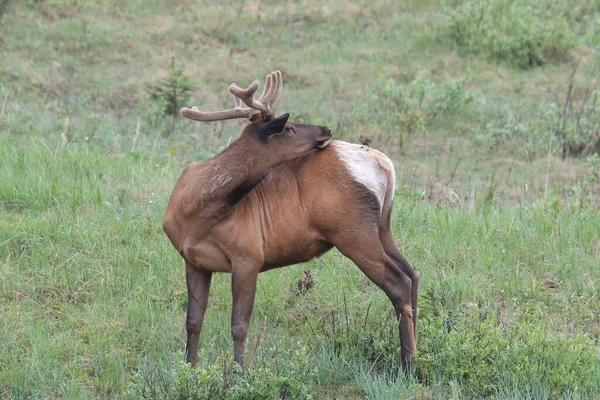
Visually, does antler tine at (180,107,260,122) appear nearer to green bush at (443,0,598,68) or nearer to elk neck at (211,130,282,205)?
elk neck at (211,130,282,205)

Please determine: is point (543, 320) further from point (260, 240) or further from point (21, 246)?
point (21, 246)

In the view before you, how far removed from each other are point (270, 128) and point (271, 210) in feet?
1.71

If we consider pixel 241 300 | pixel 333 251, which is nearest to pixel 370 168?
pixel 241 300

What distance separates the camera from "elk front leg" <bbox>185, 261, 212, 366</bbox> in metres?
5.76

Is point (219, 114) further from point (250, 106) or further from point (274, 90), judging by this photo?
point (274, 90)

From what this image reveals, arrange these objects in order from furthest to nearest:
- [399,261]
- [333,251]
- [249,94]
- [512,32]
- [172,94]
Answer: [512,32] < [172,94] < [333,251] < [399,261] < [249,94]

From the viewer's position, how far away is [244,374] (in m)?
5.51

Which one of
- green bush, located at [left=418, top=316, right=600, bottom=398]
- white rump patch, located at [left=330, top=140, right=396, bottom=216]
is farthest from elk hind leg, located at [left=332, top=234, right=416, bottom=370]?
white rump patch, located at [left=330, top=140, right=396, bottom=216]

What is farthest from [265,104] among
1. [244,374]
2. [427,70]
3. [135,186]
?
[427,70]

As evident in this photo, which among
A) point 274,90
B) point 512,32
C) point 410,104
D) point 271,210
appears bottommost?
point 410,104

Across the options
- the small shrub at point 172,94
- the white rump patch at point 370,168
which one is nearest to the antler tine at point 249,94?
the white rump patch at point 370,168

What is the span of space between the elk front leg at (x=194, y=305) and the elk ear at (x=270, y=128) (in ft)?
3.06

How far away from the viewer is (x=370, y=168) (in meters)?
5.85

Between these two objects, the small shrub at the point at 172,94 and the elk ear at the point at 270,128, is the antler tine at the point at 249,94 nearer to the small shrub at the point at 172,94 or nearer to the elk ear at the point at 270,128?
the elk ear at the point at 270,128
